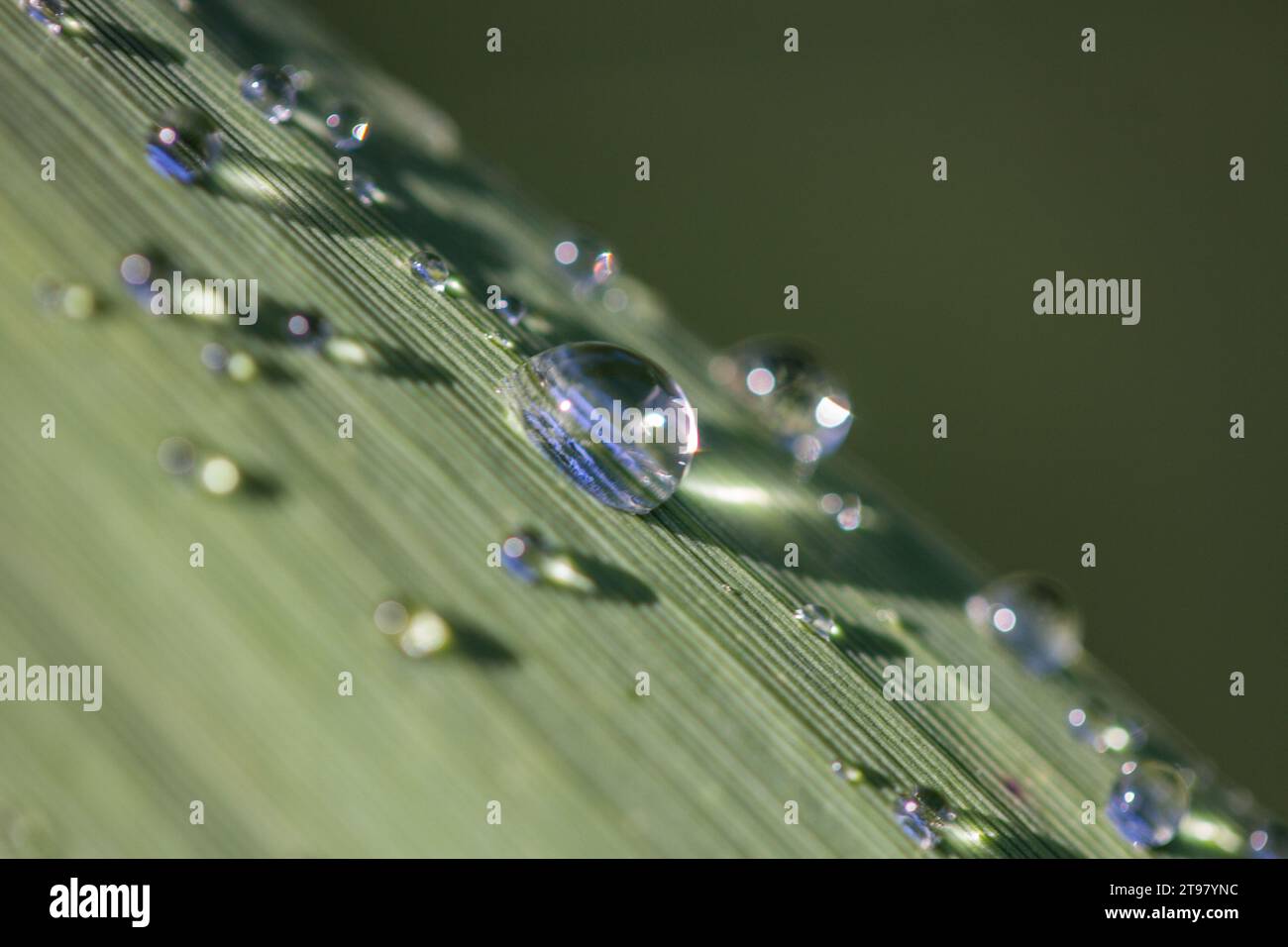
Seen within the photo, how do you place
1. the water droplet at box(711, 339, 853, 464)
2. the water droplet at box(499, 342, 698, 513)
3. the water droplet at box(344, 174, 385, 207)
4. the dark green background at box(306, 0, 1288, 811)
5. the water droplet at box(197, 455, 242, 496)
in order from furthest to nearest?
the dark green background at box(306, 0, 1288, 811) < the water droplet at box(711, 339, 853, 464) < the water droplet at box(344, 174, 385, 207) < the water droplet at box(499, 342, 698, 513) < the water droplet at box(197, 455, 242, 496)

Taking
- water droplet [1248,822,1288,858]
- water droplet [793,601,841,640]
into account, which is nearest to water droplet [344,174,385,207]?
water droplet [793,601,841,640]

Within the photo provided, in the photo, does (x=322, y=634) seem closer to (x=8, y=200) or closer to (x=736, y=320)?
(x=8, y=200)

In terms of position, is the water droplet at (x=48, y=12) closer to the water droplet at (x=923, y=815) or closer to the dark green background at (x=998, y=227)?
the water droplet at (x=923, y=815)

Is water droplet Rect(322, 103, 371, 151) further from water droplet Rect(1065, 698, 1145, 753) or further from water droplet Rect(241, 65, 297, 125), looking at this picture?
water droplet Rect(1065, 698, 1145, 753)

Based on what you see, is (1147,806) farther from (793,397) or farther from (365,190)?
(365,190)

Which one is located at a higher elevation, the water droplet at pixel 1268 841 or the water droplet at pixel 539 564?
the water droplet at pixel 539 564

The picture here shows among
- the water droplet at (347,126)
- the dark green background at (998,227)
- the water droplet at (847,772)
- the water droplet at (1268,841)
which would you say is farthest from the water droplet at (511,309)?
the dark green background at (998,227)
